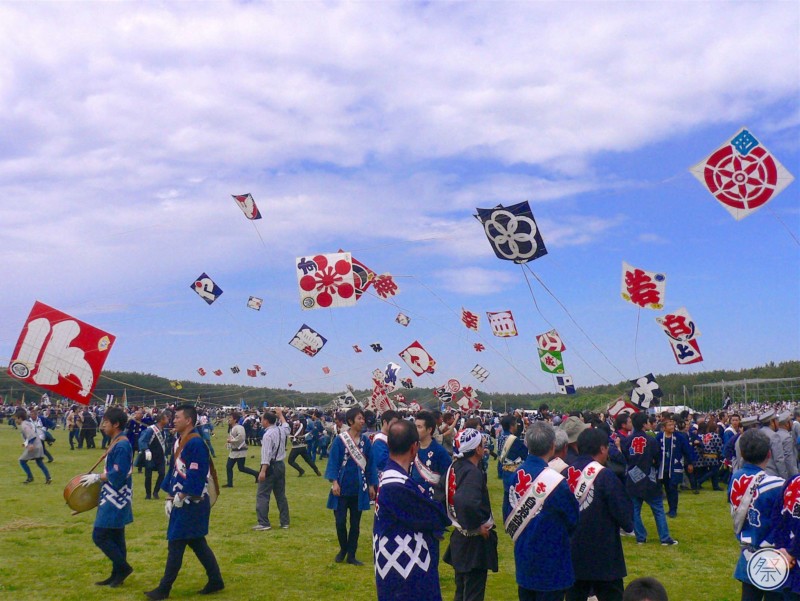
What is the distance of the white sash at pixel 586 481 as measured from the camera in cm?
575

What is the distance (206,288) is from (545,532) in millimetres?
20973

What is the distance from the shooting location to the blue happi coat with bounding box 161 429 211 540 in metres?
7.25

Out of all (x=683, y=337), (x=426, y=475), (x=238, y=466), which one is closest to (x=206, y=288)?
(x=238, y=466)

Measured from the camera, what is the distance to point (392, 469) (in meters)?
4.62

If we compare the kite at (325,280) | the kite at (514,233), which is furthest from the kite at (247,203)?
the kite at (514,233)

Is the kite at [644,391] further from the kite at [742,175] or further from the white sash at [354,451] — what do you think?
the white sash at [354,451]

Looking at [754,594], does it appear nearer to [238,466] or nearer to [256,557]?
[256,557]

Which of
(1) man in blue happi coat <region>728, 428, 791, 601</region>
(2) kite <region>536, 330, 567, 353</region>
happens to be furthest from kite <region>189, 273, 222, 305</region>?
(1) man in blue happi coat <region>728, 428, 791, 601</region>

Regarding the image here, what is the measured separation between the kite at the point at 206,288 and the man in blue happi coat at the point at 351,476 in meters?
16.0

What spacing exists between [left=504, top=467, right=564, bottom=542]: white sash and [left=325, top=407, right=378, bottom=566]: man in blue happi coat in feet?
12.4

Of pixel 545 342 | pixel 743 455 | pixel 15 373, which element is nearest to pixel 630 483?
pixel 743 455

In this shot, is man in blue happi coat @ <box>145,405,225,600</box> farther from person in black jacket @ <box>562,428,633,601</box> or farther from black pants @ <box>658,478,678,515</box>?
black pants @ <box>658,478,678,515</box>

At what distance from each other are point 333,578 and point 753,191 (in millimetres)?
8917

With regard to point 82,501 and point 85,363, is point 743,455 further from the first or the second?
point 85,363
